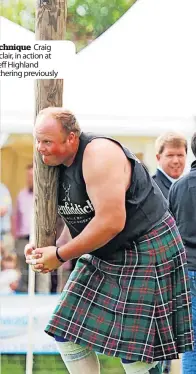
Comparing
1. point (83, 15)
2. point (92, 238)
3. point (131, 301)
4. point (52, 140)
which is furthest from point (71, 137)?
point (83, 15)

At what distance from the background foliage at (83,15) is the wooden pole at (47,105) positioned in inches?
247

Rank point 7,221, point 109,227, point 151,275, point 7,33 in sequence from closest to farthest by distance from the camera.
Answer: point 109,227
point 151,275
point 7,33
point 7,221

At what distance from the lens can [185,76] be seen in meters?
4.97

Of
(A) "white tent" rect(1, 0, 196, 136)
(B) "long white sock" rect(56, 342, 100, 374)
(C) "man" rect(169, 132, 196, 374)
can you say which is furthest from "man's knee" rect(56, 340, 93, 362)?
(A) "white tent" rect(1, 0, 196, 136)

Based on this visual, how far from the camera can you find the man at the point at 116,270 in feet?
10.4

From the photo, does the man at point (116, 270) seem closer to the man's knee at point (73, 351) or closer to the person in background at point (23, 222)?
the man's knee at point (73, 351)

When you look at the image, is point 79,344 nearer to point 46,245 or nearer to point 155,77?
point 46,245

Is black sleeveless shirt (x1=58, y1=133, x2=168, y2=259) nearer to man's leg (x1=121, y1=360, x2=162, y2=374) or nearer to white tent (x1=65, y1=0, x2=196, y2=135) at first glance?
man's leg (x1=121, y1=360, x2=162, y2=374)

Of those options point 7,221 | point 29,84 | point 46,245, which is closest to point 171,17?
point 29,84

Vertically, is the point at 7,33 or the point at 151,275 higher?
the point at 7,33

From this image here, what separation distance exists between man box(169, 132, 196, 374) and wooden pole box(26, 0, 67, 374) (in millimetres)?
621

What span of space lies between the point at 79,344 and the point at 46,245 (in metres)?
0.39

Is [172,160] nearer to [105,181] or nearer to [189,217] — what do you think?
[189,217]

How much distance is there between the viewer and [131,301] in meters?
3.34
